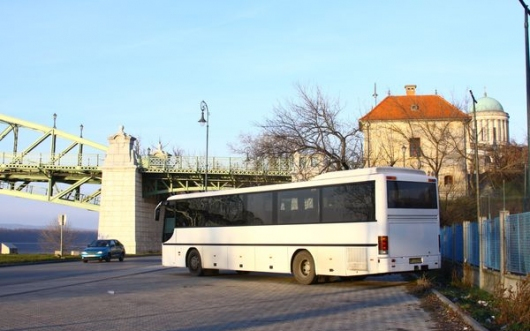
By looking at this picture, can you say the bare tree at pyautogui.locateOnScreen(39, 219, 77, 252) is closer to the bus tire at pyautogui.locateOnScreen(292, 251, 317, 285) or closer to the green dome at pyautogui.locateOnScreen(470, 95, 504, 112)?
the green dome at pyautogui.locateOnScreen(470, 95, 504, 112)

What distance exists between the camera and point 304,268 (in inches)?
791

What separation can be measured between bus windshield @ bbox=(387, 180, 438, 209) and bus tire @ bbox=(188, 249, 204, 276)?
31.1 feet

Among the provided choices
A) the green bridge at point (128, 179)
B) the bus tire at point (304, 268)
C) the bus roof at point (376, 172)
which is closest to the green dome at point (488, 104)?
Answer: the green bridge at point (128, 179)

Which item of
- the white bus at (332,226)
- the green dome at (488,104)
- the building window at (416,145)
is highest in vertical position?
the green dome at (488,104)

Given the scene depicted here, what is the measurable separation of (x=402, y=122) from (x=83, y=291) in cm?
3610

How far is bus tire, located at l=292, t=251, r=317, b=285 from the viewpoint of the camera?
64.2ft

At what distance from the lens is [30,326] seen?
37.2 ft

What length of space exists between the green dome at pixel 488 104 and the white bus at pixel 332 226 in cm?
8982

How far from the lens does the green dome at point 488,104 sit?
344ft

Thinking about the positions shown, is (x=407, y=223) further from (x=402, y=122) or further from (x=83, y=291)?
(x=402, y=122)

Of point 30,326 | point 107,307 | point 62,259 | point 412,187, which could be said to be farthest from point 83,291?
point 62,259

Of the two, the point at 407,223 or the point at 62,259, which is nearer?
the point at 407,223

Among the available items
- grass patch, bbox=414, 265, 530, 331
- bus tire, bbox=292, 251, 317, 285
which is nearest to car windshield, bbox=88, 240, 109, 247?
bus tire, bbox=292, 251, 317, 285

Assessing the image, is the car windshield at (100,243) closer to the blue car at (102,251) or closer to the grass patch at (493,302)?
the blue car at (102,251)
